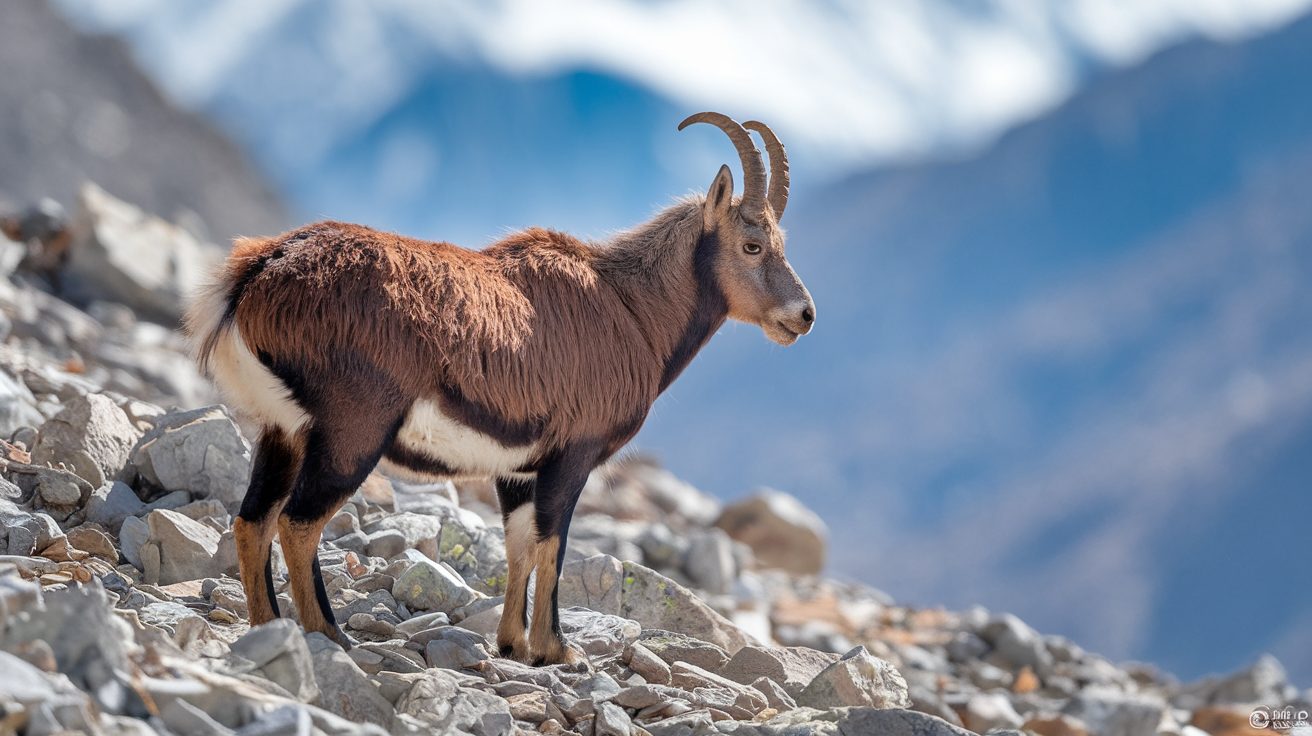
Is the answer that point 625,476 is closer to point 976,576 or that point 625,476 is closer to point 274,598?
point 274,598

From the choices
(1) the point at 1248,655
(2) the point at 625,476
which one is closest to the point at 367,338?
(2) the point at 625,476

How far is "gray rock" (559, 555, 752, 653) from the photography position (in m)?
10.9

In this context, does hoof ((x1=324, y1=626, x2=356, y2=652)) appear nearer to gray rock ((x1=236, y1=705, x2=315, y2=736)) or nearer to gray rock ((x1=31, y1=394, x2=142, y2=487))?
gray rock ((x1=236, y1=705, x2=315, y2=736))

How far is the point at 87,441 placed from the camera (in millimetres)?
10852

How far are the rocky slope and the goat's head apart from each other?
5.65 feet

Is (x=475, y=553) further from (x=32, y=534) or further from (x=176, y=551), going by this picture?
(x=32, y=534)

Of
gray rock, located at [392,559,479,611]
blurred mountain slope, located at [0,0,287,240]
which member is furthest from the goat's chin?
blurred mountain slope, located at [0,0,287,240]

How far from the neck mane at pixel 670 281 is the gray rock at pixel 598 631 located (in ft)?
5.81

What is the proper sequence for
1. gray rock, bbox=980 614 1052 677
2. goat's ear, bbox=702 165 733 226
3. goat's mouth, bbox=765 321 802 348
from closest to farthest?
1. goat's ear, bbox=702 165 733 226
2. goat's mouth, bbox=765 321 802 348
3. gray rock, bbox=980 614 1052 677

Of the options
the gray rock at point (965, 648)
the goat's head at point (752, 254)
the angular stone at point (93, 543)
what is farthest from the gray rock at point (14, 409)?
the gray rock at point (965, 648)

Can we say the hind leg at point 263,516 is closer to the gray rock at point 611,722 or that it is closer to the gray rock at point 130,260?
the gray rock at point 611,722

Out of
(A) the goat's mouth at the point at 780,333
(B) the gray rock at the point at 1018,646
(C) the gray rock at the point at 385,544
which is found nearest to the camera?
(A) the goat's mouth at the point at 780,333

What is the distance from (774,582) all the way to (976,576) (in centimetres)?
14509

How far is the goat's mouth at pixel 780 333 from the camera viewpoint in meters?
10.8
